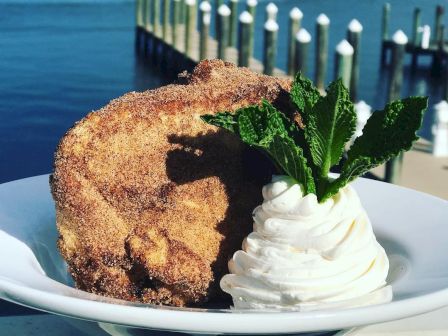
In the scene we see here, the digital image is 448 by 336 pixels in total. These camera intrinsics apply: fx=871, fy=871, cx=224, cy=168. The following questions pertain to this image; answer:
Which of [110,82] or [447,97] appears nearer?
[447,97]

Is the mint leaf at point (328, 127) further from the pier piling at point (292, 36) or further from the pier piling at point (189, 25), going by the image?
the pier piling at point (189, 25)

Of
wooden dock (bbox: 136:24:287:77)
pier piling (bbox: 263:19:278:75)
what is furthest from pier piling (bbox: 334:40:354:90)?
wooden dock (bbox: 136:24:287:77)

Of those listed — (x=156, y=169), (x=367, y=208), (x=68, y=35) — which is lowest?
(x=68, y=35)

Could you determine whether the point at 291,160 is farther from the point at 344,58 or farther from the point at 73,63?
the point at 73,63

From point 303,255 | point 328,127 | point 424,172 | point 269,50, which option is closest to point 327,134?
point 328,127

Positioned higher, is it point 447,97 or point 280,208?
point 280,208

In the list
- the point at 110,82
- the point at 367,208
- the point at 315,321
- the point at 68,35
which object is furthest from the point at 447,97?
the point at 315,321

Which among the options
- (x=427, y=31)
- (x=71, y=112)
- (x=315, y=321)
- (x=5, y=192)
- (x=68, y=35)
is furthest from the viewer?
(x=68, y=35)

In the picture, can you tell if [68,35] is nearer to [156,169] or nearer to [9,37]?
[9,37]
